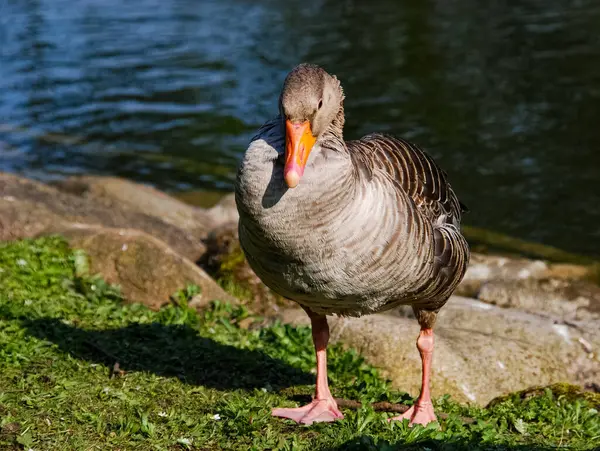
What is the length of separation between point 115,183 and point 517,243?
6.24m

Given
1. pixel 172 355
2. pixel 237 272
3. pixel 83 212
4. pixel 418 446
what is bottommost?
pixel 237 272

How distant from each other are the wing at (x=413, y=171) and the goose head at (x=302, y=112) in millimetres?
458

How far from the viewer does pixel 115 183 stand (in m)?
13.6

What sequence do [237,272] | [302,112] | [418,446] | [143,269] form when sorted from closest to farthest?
[302,112]
[418,446]
[143,269]
[237,272]

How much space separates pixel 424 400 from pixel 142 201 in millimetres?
8073

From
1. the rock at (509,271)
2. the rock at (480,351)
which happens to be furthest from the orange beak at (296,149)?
the rock at (509,271)

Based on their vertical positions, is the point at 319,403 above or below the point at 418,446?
below

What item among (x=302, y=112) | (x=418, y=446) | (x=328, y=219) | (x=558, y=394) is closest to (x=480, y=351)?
(x=558, y=394)

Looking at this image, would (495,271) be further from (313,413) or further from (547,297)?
(313,413)

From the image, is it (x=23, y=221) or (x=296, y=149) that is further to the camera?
(x=23, y=221)

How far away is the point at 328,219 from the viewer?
4570 mm

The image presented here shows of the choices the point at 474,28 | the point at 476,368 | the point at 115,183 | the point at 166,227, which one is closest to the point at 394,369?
the point at 476,368

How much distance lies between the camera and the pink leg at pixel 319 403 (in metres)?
5.43

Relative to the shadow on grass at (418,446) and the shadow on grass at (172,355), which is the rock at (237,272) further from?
the shadow on grass at (418,446)
